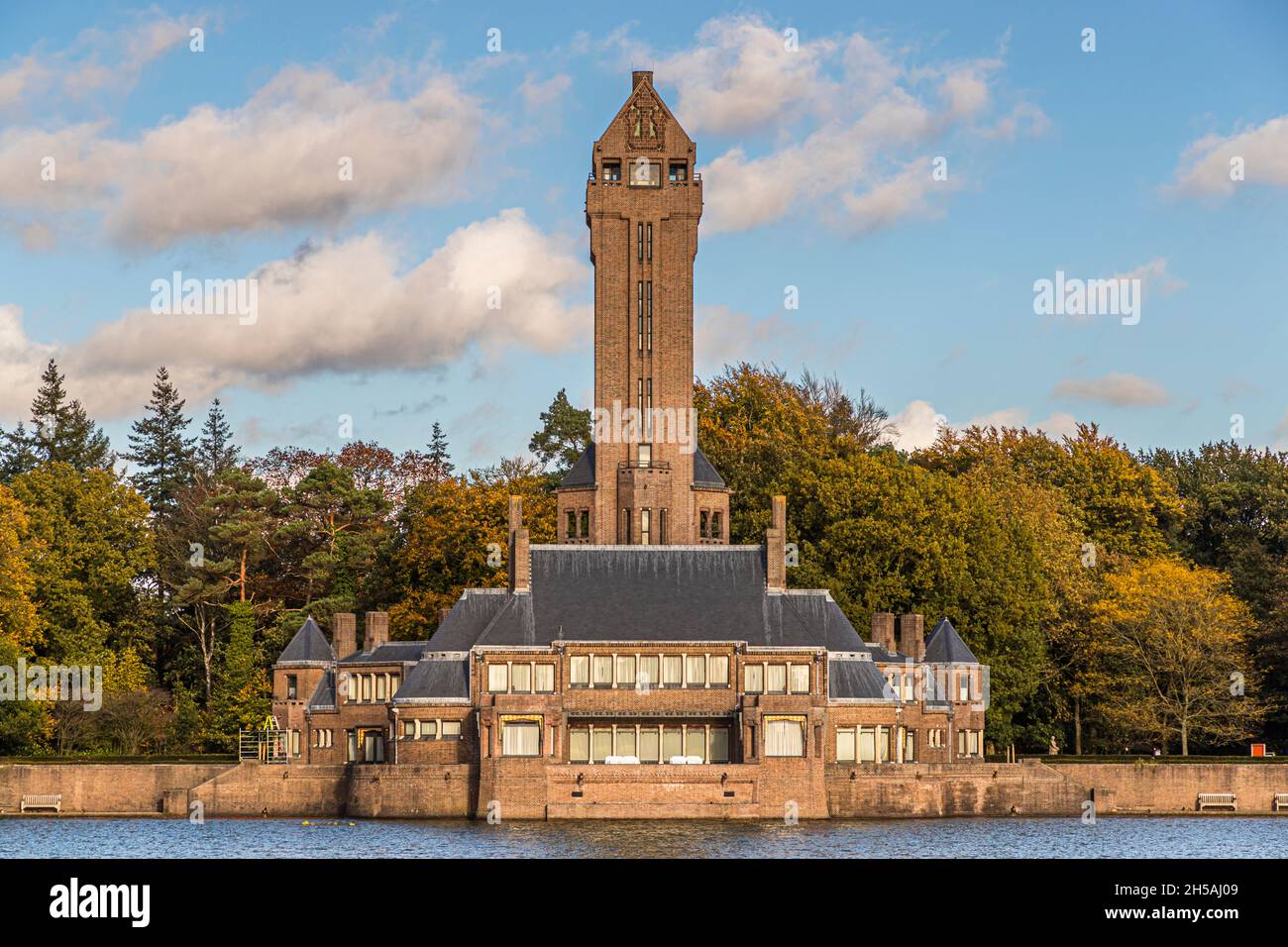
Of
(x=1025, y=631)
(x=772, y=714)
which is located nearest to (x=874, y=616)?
(x=1025, y=631)

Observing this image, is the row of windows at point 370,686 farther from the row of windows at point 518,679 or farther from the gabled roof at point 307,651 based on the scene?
the row of windows at point 518,679

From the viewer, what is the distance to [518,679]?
69.0 m

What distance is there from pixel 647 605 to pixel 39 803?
25.7 metres

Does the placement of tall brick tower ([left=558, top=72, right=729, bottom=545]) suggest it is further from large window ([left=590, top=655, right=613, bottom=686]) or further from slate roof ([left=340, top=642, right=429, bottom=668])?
large window ([left=590, top=655, right=613, bottom=686])

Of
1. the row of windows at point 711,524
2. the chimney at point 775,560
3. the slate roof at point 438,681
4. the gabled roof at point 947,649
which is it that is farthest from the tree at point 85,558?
the gabled roof at point 947,649

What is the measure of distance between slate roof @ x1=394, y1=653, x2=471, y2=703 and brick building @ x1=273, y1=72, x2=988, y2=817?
0.25 ft

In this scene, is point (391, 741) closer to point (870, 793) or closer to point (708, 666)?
point (708, 666)

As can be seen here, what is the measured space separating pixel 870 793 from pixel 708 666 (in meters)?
7.67

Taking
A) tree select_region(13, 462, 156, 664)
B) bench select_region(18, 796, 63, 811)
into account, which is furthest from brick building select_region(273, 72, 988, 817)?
tree select_region(13, 462, 156, 664)

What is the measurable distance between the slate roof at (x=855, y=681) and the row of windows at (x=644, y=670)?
428 centimetres

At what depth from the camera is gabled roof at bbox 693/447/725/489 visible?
83.6 meters

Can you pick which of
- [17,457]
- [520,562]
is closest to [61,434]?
[17,457]

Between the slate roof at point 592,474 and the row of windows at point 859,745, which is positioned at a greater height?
the slate roof at point 592,474

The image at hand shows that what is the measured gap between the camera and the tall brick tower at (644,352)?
82500mm
